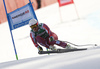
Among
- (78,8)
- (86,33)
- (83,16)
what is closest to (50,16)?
(78,8)

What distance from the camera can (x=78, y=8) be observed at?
11398 mm

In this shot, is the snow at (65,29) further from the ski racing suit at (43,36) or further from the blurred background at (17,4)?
the ski racing suit at (43,36)

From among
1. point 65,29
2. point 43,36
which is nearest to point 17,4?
point 65,29

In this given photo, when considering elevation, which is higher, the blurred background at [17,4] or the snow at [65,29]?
the blurred background at [17,4]

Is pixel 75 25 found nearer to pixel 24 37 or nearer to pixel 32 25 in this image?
pixel 24 37

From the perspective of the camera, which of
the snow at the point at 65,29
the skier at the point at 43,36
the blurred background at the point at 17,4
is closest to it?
the skier at the point at 43,36

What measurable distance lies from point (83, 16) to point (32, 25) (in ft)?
19.0

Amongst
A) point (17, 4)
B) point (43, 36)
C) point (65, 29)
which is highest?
point (17, 4)

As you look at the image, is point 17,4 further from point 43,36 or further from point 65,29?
point 43,36

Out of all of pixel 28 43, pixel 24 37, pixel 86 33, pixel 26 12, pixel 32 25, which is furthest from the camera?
pixel 24 37

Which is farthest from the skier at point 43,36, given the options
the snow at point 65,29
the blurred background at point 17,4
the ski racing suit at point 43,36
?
the blurred background at point 17,4

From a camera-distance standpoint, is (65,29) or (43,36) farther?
(65,29)

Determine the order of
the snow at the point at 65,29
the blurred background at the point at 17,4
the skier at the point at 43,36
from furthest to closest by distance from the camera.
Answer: the blurred background at the point at 17,4, the snow at the point at 65,29, the skier at the point at 43,36

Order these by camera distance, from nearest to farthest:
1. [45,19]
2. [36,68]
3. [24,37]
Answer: [36,68] < [24,37] < [45,19]
